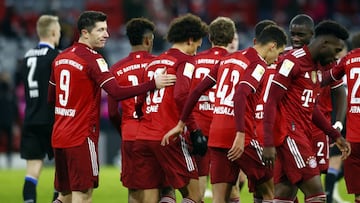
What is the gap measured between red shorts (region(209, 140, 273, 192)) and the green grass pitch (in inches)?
177

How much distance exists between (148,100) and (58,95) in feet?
3.21

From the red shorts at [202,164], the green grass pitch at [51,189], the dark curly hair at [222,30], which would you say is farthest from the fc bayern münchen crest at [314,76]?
the green grass pitch at [51,189]

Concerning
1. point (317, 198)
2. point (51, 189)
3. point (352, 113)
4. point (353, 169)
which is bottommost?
point (51, 189)

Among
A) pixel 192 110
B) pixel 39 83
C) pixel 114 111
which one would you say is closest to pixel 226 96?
pixel 192 110

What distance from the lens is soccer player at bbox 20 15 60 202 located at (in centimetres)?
1330

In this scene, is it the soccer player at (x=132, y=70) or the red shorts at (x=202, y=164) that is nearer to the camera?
the soccer player at (x=132, y=70)

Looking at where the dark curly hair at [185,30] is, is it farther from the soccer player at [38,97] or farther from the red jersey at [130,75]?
the soccer player at [38,97]

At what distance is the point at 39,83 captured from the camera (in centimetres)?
1332

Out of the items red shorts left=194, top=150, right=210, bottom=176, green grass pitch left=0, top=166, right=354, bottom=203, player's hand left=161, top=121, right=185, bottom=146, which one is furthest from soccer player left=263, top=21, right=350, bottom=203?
green grass pitch left=0, top=166, right=354, bottom=203

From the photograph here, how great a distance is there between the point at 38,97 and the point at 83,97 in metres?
3.26

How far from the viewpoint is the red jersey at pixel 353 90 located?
11078 millimetres

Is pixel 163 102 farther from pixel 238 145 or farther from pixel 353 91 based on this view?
pixel 353 91

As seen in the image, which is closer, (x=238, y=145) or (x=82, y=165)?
(x=238, y=145)

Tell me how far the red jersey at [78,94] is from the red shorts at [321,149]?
2.66 m
